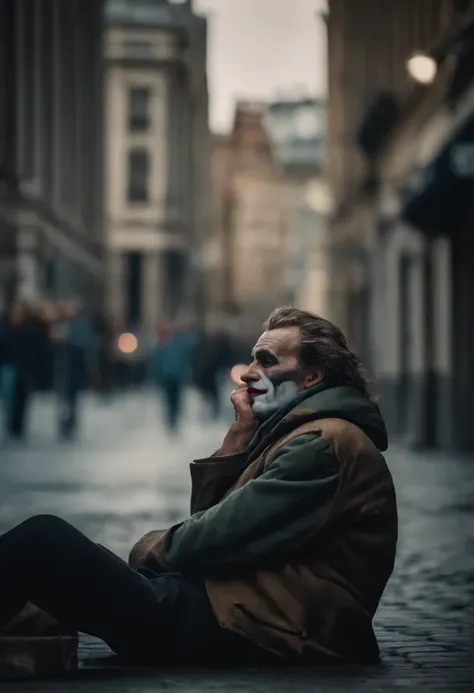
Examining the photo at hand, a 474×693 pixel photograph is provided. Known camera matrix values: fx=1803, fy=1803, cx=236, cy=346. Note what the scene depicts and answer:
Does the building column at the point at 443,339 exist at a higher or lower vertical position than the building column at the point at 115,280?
higher

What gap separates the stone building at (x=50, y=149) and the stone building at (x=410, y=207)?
6.06 meters

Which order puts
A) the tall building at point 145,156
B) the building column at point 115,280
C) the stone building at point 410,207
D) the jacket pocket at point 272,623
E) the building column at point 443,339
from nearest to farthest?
the jacket pocket at point 272,623 → the stone building at point 410,207 → the building column at point 443,339 → the building column at point 115,280 → the tall building at point 145,156

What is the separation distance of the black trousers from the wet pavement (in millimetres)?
124

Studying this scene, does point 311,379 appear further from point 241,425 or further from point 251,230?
point 251,230

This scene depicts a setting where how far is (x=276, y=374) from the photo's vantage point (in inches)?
215

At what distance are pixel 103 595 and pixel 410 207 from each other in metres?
15.2

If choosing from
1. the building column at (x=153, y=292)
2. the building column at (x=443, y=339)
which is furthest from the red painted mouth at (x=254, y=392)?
the building column at (x=153, y=292)

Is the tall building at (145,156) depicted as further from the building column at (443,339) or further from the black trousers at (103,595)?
the black trousers at (103,595)

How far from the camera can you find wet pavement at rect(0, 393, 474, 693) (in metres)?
5.45

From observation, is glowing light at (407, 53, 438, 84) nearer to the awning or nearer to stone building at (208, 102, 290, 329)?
the awning

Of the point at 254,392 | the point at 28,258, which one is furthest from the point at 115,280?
the point at 254,392

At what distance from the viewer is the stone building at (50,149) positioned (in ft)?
152

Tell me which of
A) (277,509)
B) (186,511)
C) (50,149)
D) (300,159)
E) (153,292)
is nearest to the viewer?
(277,509)

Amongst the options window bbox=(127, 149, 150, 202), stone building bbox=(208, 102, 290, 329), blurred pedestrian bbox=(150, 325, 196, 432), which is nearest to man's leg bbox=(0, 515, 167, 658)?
blurred pedestrian bbox=(150, 325, 196, 432)
